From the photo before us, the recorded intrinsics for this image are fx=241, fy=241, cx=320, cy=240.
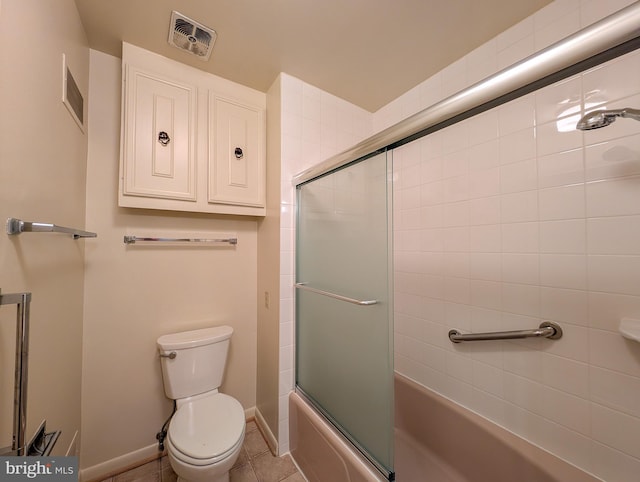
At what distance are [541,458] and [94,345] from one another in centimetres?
218

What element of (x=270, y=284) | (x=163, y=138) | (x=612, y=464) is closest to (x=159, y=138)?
(x=163, y=138)

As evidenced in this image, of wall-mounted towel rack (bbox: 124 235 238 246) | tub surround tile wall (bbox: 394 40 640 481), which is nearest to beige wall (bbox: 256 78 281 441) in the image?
wall-mounted towel rack (bbox: 124 235 238 246)

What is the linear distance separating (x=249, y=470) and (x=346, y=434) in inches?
28.0

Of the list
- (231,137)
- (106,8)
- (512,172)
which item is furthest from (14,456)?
(512,172)

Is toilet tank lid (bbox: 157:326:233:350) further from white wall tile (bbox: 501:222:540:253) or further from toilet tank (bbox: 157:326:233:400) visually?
white wall tile (bbox: 501:222:540:253)

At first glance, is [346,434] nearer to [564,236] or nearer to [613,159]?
[564,236]

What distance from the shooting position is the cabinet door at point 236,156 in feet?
4.93

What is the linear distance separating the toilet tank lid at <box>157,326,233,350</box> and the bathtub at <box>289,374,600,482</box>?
0.57m

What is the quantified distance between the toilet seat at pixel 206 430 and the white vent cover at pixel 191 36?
6.34 feet

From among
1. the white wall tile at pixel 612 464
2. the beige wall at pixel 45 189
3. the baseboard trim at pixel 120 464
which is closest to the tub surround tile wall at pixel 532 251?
the white wall tile at pixel 612 464

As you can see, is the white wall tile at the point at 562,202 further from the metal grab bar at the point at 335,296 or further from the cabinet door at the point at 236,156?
the cabinet door at the point at 236,156

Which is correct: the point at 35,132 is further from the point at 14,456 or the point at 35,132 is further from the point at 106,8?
the point at 14,456

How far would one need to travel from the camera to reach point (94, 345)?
1.31m

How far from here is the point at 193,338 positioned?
1420mm
